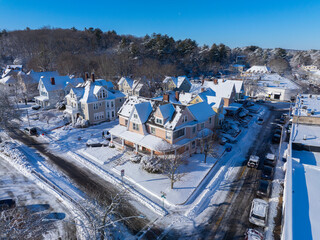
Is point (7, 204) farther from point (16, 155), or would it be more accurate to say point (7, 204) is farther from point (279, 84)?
point (279, 84)

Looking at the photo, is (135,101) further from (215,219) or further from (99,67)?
(99,67)

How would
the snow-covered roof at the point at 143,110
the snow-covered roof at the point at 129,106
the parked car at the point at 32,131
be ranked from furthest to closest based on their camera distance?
the parked car at the point at 32,131, the snow-covered roof at the point at 129,106, the snow-covered roof at the point at 143,110

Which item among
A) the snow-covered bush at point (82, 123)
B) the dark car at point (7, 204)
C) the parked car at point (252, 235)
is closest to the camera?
the parked car at point (252, 235)

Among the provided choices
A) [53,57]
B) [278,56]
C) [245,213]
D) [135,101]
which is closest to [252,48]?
[278,56]

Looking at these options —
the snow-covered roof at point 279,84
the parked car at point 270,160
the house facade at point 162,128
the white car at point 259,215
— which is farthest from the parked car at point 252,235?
the snow-covered roof at point 279,84

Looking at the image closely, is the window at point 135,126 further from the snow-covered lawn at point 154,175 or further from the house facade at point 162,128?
the snow-covered lawn at point 154,175

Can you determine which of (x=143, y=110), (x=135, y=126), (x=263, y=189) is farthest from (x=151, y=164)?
(x=263, y=189)
